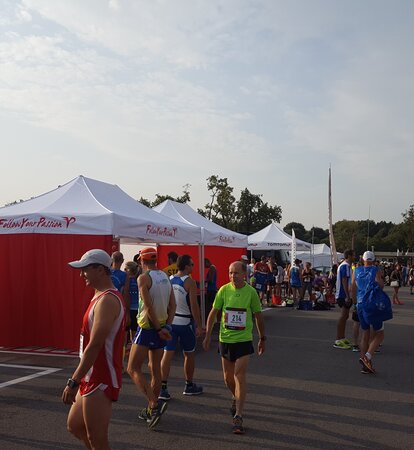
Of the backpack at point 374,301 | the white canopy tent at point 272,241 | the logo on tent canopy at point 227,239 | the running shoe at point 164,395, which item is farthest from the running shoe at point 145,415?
the white canopy tent at point 272,241

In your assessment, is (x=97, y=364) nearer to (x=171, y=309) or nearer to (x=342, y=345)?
(x=171, y=309)

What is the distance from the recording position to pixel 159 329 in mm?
5680

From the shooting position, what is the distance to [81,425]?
11.0 ft

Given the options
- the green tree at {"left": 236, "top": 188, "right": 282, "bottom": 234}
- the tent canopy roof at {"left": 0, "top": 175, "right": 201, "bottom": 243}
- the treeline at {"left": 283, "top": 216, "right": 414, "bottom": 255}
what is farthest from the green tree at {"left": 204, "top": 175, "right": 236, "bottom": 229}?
the treeline at {"left": 283, "top": 216, "right": 414, "bottom": 255}

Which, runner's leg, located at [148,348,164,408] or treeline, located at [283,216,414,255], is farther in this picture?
treeline, located at [283,216,414,255]

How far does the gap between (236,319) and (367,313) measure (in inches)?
134

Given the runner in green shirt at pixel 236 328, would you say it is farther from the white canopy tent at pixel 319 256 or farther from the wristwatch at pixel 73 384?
the white canopy tent at pixel 319 256

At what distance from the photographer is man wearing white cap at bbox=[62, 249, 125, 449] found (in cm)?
326

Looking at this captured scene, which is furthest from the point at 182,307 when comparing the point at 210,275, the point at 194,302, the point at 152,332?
the point at 210,275

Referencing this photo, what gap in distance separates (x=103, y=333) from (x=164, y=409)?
265 cm

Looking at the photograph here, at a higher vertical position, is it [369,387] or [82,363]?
[82,363]

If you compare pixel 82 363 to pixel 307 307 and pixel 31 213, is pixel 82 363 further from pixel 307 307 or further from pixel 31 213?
pixel 307 307

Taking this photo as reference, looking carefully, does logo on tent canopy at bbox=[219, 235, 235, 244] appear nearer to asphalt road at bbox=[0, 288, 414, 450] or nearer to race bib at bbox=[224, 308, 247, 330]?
asphalt road at bbox=[0, 288, 414, 450]

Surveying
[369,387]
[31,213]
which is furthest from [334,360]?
[31,213]
